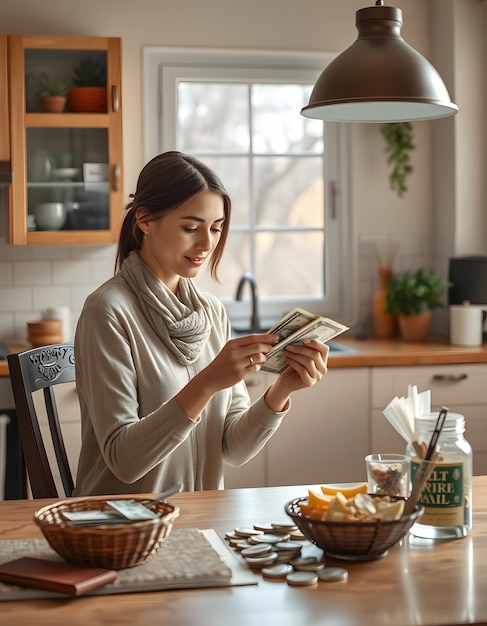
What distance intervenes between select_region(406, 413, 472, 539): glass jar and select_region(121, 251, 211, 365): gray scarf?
77cm

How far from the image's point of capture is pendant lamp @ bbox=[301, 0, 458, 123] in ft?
5.81

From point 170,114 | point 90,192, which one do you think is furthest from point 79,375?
point 170,114

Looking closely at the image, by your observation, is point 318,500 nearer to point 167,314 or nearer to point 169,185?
point 167,314

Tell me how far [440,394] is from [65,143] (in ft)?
6.07

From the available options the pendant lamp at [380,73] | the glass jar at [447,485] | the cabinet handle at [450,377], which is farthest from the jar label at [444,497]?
the cabinet handle at [450,377]

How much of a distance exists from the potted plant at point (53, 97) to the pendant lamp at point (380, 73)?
6.88ft

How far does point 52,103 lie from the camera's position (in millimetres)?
3754

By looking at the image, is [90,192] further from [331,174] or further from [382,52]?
[382,52]

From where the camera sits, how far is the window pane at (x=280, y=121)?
427 cm

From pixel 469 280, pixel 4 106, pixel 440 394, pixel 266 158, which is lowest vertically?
pixel 440 394

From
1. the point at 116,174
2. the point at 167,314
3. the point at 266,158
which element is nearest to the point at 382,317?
the point at 266,158

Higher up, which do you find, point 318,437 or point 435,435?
point 435,435

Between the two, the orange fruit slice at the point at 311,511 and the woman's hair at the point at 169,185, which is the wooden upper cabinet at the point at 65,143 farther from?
the orange fruit slice at the point at 311,511

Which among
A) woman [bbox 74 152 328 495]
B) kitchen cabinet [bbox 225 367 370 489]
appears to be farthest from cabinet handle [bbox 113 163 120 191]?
woman [bbox 74 152 328 495]
